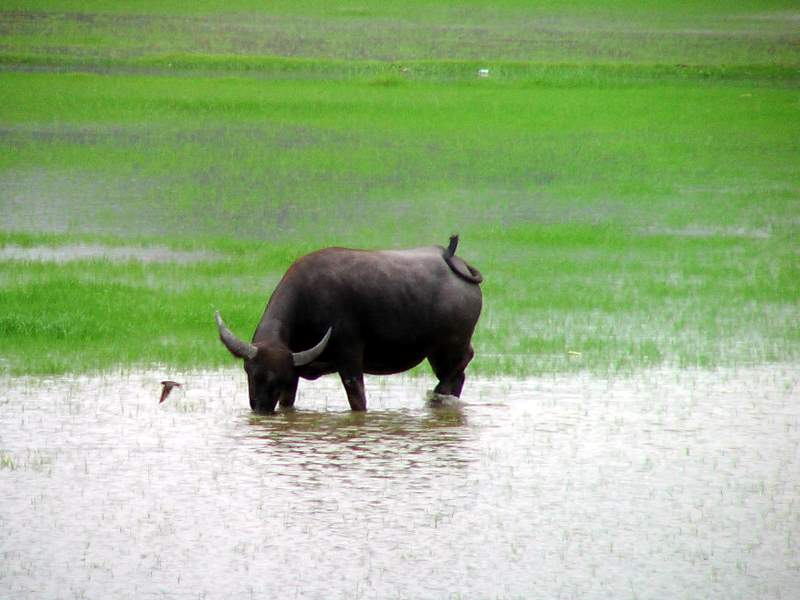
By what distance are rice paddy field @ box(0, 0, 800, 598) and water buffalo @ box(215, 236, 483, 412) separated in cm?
36

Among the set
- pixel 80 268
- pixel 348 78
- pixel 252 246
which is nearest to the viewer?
pixel 80 268

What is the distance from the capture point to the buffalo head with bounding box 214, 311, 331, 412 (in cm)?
1102

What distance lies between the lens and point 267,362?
11.1 metres

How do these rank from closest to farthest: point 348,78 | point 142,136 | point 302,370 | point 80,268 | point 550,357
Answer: point 302,370 → point 550,357 → point 80,268 → point 142,136 → point 348,78

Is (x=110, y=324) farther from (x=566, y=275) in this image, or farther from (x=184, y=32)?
(x=184, y=32)

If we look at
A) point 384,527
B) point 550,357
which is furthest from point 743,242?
point 384,527

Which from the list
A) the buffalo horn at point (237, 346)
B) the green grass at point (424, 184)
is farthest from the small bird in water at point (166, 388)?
the green grass at point (424, 184)

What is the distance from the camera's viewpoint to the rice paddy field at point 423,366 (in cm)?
841

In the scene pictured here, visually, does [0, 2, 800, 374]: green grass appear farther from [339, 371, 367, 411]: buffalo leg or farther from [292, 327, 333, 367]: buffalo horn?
[292, 327, 333, 367]: buffalo horn

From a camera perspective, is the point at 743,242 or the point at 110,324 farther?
the point at 743,242

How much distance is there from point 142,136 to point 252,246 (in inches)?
488

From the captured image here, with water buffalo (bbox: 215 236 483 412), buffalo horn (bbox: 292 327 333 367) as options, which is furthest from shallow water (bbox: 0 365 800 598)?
buffalo horn (bbox: 292 327 333 367)

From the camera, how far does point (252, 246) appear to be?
20672 millimetres

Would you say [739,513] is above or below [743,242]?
above
